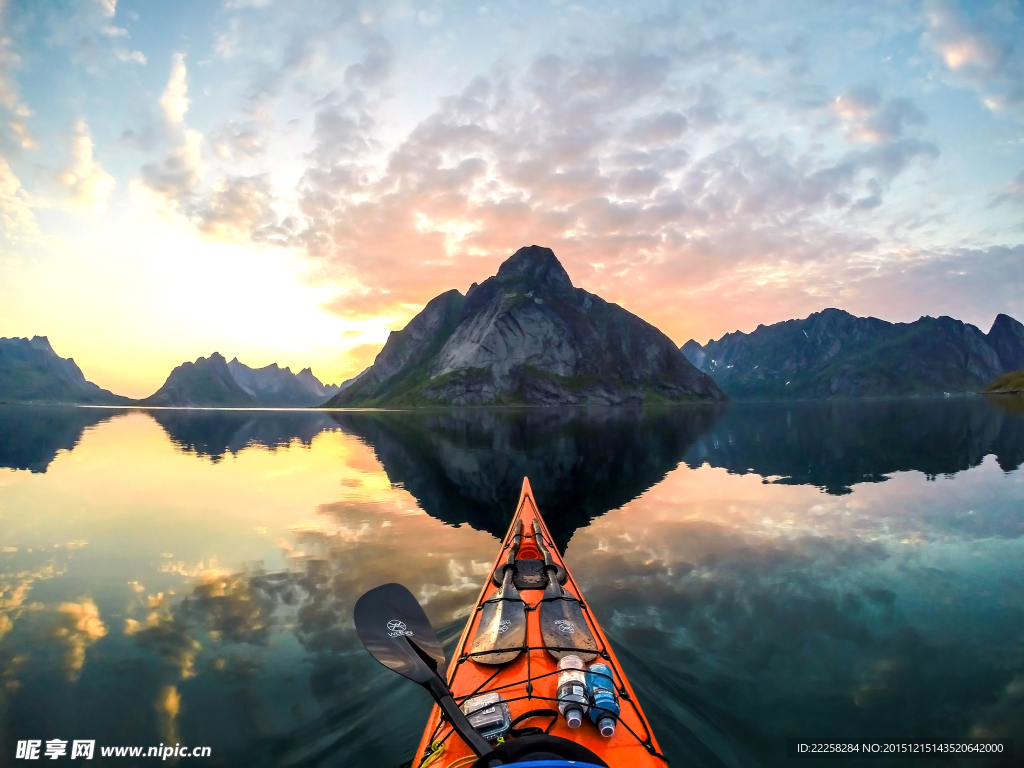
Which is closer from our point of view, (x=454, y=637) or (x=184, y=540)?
(x=454, y=637)

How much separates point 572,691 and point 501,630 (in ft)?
9.64

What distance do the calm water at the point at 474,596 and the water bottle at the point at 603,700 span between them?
2325 millimetres

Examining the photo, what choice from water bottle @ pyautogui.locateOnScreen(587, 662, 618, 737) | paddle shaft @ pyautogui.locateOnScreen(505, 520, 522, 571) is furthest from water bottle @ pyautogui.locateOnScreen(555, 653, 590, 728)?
paddle shaft @ pyautogui.locateOnScreen(505, 520, 522, 571)

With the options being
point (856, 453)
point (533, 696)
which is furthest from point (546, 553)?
point (856, 453)

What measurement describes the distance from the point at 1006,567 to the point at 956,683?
10948 mm

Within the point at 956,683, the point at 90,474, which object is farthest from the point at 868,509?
the point at 90,474

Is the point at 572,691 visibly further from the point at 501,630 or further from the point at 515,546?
the point at 515,546

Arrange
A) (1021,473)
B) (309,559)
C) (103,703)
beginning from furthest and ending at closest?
(1021,473)
(309,559)
(103,703)

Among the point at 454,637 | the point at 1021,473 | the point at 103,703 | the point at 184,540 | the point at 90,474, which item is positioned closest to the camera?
the point at 103,703

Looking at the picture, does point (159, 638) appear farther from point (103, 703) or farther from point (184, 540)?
point (184, 540)

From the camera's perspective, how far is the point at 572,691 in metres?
7.30

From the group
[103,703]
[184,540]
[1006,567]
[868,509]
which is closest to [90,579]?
[184,540]

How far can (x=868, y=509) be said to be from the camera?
84.1ft

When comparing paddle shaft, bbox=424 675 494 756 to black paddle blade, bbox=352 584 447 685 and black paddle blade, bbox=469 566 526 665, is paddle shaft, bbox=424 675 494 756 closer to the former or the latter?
black paddle blade, bbox=352 584 447 685
